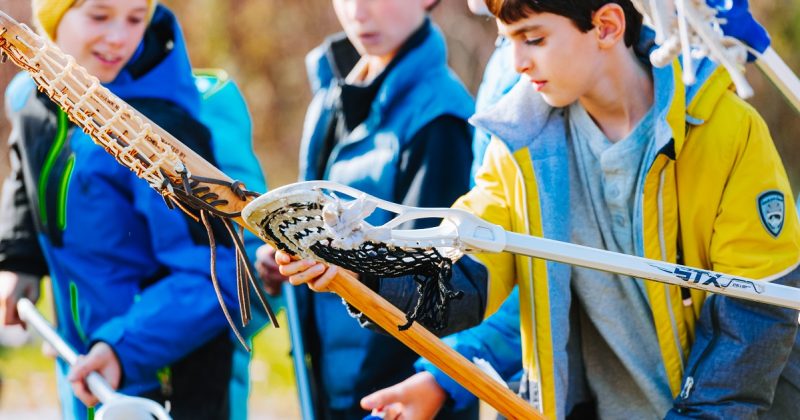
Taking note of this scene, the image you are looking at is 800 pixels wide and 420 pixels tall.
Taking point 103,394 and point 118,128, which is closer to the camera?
point 118,128

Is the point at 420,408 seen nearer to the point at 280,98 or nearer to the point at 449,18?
the point at 449,18

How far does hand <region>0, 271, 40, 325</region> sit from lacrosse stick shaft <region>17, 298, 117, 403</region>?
0.03 metres

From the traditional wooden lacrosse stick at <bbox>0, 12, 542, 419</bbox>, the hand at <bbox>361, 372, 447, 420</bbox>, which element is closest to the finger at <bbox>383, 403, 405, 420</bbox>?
the hand at <bbox>361, 372, 447, 420</bbox>

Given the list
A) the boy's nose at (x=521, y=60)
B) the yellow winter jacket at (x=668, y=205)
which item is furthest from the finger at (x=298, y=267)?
the boy's nose at (x=521, y=60)

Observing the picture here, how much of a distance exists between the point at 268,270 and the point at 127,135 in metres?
1.75

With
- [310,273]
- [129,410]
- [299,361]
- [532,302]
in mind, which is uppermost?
[310,273]

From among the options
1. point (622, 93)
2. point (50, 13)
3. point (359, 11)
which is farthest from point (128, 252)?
point (622, 93)

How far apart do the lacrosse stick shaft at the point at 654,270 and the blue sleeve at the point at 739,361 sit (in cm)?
15

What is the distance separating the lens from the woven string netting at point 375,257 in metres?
2.36

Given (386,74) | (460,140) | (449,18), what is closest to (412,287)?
(460,140)

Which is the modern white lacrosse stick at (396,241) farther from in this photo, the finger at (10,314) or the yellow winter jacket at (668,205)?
the finger at (10,314)

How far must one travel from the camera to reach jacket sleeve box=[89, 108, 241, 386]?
3.57m

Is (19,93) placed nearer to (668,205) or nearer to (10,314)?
(10,314)

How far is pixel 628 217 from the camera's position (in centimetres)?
280
